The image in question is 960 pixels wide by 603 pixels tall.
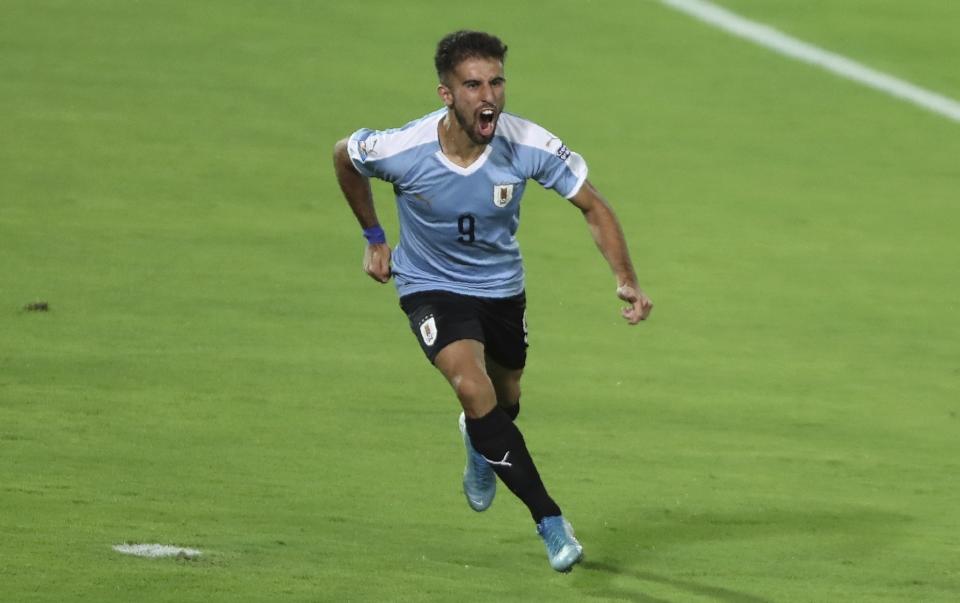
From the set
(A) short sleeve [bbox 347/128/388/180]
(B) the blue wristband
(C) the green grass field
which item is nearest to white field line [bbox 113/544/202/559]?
(C) the green grass field

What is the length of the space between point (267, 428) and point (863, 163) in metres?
8.21

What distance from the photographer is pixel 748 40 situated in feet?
69.6

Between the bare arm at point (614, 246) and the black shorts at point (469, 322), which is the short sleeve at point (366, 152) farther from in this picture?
the bare arm at point (614, 246)

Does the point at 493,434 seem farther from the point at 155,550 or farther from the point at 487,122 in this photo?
the point at 155,550

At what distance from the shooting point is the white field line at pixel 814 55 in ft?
64.9

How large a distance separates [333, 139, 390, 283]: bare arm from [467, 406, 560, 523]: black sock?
0.96 metres

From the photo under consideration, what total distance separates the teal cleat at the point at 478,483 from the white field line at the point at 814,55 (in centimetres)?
1093

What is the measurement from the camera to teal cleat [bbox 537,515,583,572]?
820cm

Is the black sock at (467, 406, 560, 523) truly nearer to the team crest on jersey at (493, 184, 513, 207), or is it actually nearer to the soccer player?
the soccer player

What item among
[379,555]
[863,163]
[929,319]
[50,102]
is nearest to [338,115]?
[50,102]

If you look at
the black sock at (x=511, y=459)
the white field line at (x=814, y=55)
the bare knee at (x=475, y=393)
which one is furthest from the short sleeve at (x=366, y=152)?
the white field line at (x=814, y=55)

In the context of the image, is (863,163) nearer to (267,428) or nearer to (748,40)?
Result: (748,40)

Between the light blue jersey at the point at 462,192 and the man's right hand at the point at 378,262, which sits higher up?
the light blue jersey at the point at 462,192

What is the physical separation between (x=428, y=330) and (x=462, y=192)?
61 cm
